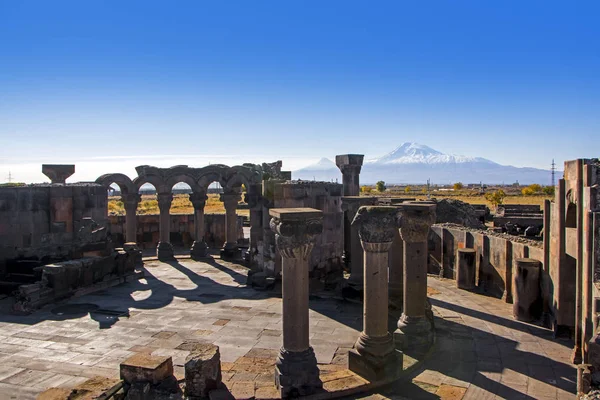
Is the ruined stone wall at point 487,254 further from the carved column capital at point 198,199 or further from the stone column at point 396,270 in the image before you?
the carved column capital at point 198,199

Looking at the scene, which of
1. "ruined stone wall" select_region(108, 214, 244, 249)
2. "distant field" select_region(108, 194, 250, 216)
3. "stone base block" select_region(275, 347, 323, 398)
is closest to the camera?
"stone base block" select_region(275, 347, 323, 398)

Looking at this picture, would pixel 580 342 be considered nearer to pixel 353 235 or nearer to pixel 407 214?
pixel 407 214

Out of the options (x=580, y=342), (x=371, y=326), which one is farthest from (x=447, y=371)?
(x=580, y=342)

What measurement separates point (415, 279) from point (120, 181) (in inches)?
586

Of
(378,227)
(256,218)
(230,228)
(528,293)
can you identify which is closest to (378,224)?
(378,227)

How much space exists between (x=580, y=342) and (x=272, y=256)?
872cm

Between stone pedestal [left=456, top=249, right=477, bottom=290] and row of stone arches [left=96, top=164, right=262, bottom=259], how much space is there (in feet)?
29.9

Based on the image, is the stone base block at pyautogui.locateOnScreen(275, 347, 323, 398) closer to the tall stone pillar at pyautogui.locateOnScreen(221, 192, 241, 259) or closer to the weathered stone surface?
the tall stone pillar at pyautogui.locateOnScreen(221, 192, 241, 259)

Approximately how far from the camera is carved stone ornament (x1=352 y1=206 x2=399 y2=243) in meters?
8.12

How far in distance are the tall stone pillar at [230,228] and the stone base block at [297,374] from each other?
1273 centimetres

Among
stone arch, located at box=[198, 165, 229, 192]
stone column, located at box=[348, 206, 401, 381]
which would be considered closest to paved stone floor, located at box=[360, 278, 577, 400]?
stone column, located at box=[348, 206, 401, 381]

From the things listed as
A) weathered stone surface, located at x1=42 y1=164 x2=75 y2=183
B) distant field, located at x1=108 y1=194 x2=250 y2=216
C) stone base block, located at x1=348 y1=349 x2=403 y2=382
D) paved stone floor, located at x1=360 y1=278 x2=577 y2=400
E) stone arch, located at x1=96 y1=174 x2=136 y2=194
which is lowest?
paved stone floor, located at x1=360 y1=278 x2=577 y2=400

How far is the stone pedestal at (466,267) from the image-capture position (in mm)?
14862

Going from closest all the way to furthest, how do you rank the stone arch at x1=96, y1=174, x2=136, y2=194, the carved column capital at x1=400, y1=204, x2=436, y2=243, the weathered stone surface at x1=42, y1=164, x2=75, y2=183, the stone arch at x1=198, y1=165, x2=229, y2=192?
the carved column capital at x1=400, y1=204, x2=436, y2=243
the stone arch at x1=96, y1=174, x2=136, y2=194
the stone arch at x1=198, y1=165, x2=229, y2=192
the weathered stone surface at x1=42, y1=164, x2=75, y2=183
